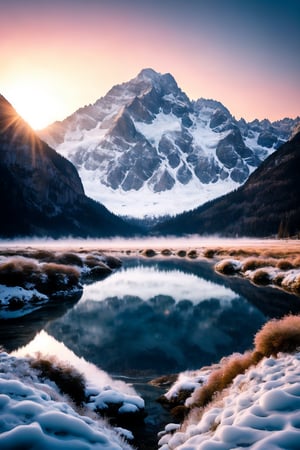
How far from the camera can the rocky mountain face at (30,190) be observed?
141250 mm

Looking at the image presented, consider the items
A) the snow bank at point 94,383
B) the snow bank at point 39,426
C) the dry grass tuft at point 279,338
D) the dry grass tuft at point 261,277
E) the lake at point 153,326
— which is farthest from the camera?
the dry grass tuft at point 261,277

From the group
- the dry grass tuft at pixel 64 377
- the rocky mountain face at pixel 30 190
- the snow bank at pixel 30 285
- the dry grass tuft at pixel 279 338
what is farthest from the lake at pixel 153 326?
the rocky mountain face at pixel 30 190

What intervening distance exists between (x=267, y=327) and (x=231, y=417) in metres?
4.06

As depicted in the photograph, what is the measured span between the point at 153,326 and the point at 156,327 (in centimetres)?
35

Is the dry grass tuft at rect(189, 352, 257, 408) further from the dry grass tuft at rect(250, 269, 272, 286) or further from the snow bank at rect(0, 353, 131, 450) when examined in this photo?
the dry grass tuft at rect(250, 269, 272, 286)

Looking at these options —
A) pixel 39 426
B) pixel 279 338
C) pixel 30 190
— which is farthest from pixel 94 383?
pixel 30 190

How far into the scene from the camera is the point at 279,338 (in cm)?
884

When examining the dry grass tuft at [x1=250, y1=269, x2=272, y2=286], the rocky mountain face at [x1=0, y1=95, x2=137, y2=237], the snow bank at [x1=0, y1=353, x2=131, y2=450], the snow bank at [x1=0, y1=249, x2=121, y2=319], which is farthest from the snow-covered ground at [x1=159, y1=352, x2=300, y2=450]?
the rocky mountain face at [x1=0, y1=95, x2=137, y2=237]

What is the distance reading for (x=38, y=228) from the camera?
147 m

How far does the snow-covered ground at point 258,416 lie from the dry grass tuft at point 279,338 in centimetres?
51

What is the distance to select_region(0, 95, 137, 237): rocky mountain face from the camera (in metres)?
141

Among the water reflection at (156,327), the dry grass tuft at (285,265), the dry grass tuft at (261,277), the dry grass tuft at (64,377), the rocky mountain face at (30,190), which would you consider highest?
the rocky mountain face at (30,190)

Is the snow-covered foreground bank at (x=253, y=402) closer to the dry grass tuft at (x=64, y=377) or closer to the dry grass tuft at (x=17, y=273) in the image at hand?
the dry grass tuft at (x=64, y=377)

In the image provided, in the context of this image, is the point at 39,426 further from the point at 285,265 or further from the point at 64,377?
the point at 285,265
